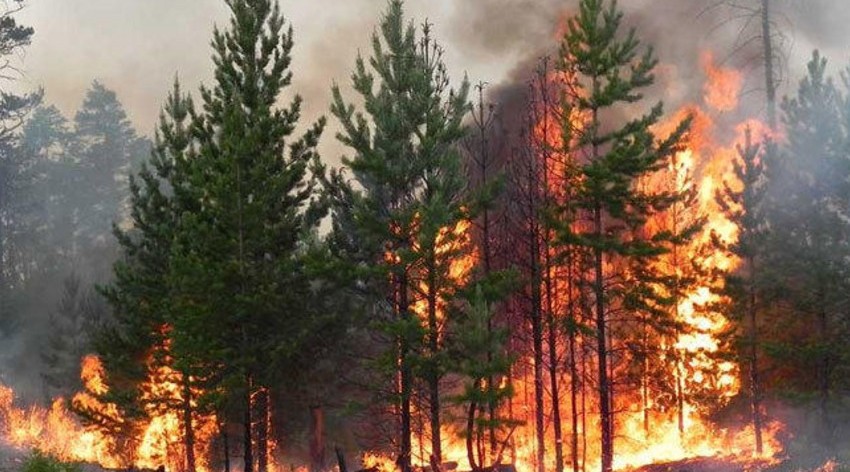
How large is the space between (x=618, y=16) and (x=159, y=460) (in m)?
21.9

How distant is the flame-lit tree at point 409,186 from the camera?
864 inches

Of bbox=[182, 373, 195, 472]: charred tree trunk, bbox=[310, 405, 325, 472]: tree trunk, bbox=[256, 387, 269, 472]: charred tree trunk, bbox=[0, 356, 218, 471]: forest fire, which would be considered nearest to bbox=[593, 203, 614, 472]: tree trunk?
bbox=[256, 387, 269, 472]: charred tree trunk

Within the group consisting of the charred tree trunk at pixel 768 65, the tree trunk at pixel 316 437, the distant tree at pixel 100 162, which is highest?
the distant tree at pixel 100 162

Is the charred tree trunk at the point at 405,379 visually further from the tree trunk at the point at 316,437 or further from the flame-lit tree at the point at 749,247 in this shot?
the flame-lit tree at the point at 749,247

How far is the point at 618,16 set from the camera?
24047 mm

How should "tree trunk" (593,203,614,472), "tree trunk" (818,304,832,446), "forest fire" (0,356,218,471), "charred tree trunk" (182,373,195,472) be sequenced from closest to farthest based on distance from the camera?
"tree trunk" (593,203,614,472)
"tree trunk" (818,304,832,446)
"charred tree trunk" (182,373,195,472)
"forest fire" (0,356,218,471)

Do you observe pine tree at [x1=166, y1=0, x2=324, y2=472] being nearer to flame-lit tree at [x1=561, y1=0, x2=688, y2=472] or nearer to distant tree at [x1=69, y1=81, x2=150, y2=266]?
flame-lit tree at [x1=561, y1=0, x2=688, y2=472]

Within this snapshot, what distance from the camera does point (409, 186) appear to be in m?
22.9

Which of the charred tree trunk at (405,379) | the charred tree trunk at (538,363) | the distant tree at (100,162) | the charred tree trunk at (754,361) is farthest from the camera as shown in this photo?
the distant tree at (100,162)

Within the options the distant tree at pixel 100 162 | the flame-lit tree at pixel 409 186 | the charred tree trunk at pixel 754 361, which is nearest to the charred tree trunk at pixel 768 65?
the charred tree trunk at pixel 754 361

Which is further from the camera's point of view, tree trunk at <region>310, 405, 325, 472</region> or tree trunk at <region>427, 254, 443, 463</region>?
tree trunk at <region>310, 405, 325, 472</region>

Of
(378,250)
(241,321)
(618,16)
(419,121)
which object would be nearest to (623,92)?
(618,16)

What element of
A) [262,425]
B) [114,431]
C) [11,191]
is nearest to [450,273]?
[262,425]

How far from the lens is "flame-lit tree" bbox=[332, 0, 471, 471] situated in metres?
21.9
